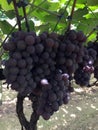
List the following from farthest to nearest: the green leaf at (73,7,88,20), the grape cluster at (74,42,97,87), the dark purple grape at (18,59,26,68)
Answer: the green leaf at (73,7,88,20)
the grape cluster at (74,42,97,87)
the dark purple grape at (18,59,26,68)

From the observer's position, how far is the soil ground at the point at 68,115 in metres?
3.97

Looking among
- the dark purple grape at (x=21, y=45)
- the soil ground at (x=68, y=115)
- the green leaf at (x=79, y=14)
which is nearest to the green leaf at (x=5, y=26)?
the green leaf at (x=79, y=14)

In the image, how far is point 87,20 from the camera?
126cm

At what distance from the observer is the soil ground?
397 centimetres

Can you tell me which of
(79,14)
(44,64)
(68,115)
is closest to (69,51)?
(44,64)

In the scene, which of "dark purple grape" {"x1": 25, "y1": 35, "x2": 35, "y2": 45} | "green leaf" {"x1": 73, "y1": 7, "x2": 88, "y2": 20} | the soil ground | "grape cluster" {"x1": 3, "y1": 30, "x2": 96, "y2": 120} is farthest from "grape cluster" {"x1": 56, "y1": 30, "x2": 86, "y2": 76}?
the soil ground

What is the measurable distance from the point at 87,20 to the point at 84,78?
279 millimetres

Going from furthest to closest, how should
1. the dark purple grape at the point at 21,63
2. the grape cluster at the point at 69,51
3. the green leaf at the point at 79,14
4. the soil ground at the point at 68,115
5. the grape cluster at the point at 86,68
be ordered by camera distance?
the soil ground at the point at 68,115, the green leaf at the point at 79,14, the grape cluster at the point at 86,68, the grape cluster at the point at 69,51, the dark purple grape at the point at 21,63

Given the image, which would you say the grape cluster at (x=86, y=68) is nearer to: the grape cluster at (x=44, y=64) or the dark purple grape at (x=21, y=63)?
the grape cluster at (x=44, y=64)

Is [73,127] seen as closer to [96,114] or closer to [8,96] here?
[96,114]

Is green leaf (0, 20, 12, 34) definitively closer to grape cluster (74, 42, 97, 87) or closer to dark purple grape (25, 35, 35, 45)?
grape cluster (74, 42, 97, 87)

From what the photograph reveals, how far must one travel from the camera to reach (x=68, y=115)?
4.42m

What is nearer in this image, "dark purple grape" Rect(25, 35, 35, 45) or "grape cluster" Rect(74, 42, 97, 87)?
"dark purple grape" Rect(25, 35, 35, 45)

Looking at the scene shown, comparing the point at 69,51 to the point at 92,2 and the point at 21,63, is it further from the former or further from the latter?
the point at 92,2
